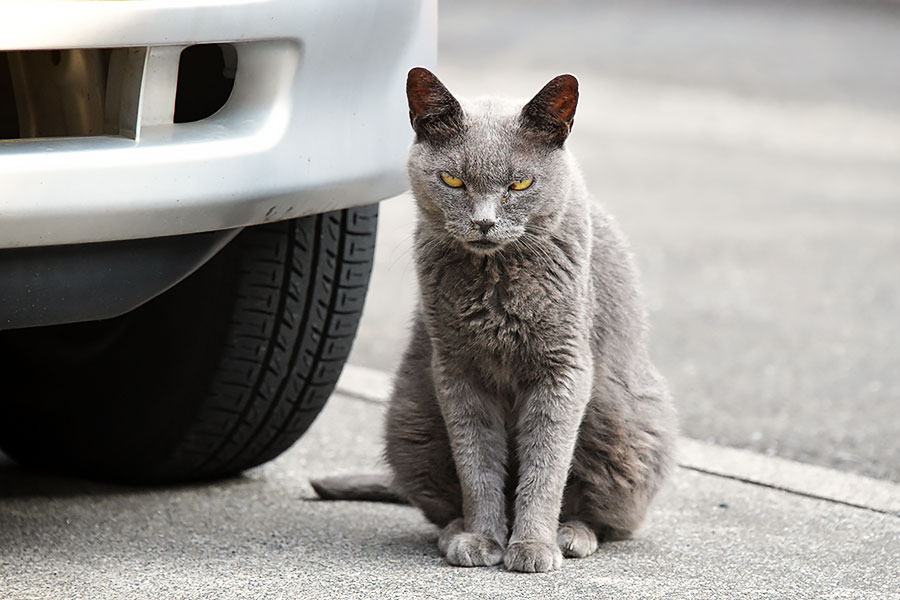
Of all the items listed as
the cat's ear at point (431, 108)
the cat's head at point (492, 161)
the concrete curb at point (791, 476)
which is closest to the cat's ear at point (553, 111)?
the cat's head at point (492, 161)

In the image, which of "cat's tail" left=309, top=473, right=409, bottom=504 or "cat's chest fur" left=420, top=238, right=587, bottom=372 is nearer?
"cat's chest fur" left=420, top=238, right=587, bottom=372

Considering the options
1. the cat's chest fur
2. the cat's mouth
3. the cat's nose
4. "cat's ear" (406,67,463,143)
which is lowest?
the cat's chest fur

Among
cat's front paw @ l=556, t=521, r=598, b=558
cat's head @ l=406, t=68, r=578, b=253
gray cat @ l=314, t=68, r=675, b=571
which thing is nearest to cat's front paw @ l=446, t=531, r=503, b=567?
gray cat @ l=314, t=68, r=675, b=571

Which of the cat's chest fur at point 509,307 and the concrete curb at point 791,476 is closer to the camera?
the cat's chest fur at point 509,307

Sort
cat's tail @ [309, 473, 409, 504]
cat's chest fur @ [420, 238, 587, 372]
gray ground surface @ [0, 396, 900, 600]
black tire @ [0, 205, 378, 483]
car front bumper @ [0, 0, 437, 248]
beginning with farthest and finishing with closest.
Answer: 1. cat's tail @ [309, 473, 409, 504]
2. black tire @ [0, 205, 378, 483]
3. cat's chest fur @ [420, 238, 587, 372]
4. gray ground surface @ [0, 396, 900, 600]
5. car front bumper @ [0, 0, 437, 248]

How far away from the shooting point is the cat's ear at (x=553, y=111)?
2.52 m

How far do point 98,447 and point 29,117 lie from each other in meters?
0.92

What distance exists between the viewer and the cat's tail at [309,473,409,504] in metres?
3.14

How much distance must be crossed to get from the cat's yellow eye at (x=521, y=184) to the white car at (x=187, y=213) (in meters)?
0.27

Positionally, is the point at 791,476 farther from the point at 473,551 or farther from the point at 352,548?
the point at 352,548

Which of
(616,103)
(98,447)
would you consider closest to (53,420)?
(98,447)

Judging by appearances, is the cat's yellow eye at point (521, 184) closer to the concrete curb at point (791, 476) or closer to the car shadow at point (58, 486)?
the concrete curb at point (791, 476)

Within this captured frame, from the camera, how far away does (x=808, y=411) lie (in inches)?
163

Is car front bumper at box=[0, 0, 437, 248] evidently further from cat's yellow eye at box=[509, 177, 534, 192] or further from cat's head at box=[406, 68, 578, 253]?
cat's yellow eye at box=[509, 177, 534, 192]
